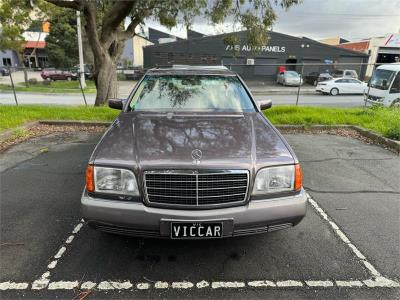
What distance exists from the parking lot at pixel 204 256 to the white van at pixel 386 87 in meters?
11.0

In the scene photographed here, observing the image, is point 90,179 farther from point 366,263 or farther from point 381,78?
point 381,78

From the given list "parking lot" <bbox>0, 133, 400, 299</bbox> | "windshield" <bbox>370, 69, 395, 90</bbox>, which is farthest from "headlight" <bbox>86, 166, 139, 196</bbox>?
"windshield" <bbox>370, 69, 395, 90</bbox>

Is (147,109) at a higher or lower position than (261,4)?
lower

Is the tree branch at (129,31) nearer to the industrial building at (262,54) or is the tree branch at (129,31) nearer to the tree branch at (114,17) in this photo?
the tree branch at (114,17)

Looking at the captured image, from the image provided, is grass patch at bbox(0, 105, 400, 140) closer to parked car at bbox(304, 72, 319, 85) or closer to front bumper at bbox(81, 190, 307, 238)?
front bumper at bbox(81, 190, 307, 238)

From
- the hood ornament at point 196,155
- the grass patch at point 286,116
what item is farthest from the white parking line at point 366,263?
the grass patch at point 286,116

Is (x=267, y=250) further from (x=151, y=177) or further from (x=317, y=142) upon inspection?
(x=317, y=142)

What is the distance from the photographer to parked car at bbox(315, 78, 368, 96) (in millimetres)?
24219

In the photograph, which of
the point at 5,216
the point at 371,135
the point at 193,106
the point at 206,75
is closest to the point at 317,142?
the point at 371,135

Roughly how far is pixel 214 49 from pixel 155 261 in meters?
34.9

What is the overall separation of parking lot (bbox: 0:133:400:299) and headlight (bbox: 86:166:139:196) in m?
0.72

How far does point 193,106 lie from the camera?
382 cm

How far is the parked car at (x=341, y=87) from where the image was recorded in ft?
79.5

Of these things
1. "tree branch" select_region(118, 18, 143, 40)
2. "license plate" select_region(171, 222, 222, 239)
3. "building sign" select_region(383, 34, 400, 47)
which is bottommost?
"license plate" select_region(171, 222, 222, 239)
